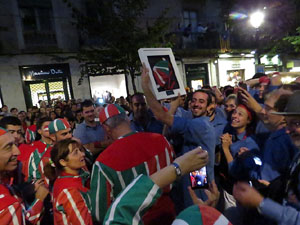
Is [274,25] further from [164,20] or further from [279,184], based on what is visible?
[279,184]

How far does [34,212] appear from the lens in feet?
6.70

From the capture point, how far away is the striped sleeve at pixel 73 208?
1880mm

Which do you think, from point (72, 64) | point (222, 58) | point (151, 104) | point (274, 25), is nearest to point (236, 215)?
point (151, 104)

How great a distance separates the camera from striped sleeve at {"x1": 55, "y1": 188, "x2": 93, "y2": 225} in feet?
6.17

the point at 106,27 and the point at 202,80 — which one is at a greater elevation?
A: the point at 106,27

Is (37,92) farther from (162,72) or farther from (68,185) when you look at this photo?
(68,185)

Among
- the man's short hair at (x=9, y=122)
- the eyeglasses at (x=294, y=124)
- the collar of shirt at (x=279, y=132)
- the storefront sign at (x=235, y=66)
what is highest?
the storefront sign at (x=235, y=66)

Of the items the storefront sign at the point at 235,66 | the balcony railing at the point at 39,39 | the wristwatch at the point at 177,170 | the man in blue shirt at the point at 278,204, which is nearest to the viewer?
the wristwatch at the point at 177,170

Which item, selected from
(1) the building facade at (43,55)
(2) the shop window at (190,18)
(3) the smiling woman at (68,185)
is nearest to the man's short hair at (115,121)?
(3) the smiling woman at (68,185)

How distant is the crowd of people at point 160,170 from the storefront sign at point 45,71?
9524 millimetres

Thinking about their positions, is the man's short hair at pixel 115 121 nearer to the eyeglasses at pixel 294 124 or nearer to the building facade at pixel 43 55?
the eyeglasses at pixel 294 124

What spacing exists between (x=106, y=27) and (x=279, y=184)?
9.97 m

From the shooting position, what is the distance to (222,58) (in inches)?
758

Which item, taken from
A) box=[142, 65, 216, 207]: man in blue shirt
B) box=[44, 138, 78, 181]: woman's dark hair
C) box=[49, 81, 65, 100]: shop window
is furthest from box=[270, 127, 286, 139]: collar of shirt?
box=[49, 81, 65, 100]: shop window
